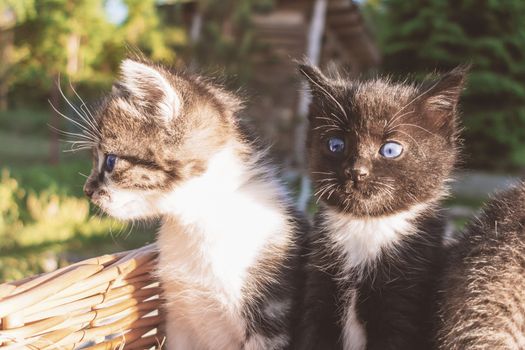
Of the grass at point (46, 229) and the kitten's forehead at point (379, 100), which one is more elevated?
the kitten's forehead at point (379, 100)

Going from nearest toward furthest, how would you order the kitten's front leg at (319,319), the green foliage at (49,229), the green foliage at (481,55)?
1. the kitten's front leg at (319,319)
2. the green foliage at (49,229)
3. the green foliage at (481,55)

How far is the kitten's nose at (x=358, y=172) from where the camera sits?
132 cm

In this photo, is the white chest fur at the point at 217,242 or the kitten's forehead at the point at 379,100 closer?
the kitten's forehead at the point at 379,100

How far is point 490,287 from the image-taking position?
120 cm

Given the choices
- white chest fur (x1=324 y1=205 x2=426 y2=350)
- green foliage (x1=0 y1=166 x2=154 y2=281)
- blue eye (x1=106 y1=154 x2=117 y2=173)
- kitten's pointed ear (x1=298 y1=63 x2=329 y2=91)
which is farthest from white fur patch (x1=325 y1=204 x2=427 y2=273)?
green foliage (x1=0 y1=166 x2=154 y2=281)

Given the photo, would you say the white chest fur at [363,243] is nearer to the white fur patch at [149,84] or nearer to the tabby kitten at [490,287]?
the tabby kitten at [490,287]

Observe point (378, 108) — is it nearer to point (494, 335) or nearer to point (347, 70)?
point (347, 70)

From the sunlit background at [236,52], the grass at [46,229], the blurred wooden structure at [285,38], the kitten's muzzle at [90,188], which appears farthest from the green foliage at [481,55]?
the kitten's muzzle at [90,188]

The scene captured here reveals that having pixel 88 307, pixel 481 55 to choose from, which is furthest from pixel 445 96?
pixel 481 55

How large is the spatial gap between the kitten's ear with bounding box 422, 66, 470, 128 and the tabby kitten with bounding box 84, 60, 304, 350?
0.50 metres

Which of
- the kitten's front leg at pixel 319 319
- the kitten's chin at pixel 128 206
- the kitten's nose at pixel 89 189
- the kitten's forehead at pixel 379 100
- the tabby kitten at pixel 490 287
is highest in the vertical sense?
the kitten's forehead at pixel 379 100

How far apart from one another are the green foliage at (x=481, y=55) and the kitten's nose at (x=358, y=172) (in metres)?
4.82

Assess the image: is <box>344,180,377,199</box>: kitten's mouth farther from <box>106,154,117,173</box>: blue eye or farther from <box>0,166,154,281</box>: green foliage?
<box>0,166,154,281</box>: green foliage

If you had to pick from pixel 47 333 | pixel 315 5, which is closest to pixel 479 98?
pixel 315 5
